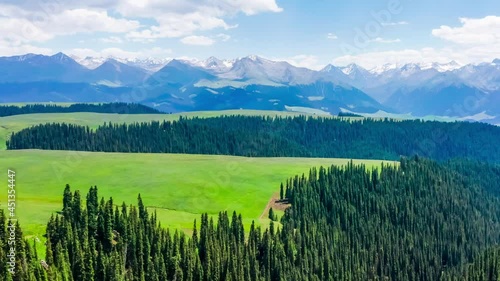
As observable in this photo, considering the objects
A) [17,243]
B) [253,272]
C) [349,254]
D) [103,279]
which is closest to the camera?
[17,243]

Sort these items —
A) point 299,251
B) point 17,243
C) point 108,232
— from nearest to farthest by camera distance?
point 17,243
point 108,232
point 299,251

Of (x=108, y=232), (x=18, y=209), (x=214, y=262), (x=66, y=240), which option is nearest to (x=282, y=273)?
(x=214, y=262)

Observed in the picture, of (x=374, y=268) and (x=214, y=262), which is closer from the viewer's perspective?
(x=214, y=262)

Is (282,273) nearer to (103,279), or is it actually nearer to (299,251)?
(299,251)

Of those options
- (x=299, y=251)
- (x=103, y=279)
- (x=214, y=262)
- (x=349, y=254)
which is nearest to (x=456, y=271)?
(x=349, y=254)

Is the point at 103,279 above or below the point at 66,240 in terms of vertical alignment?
below

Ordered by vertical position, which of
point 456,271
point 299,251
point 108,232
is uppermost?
point 108,232

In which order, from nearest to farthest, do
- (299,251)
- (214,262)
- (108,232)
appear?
(108,232) → (214,262) → (299,251)

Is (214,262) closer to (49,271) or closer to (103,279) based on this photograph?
(103,279)

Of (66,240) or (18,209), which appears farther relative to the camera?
(18,209)
